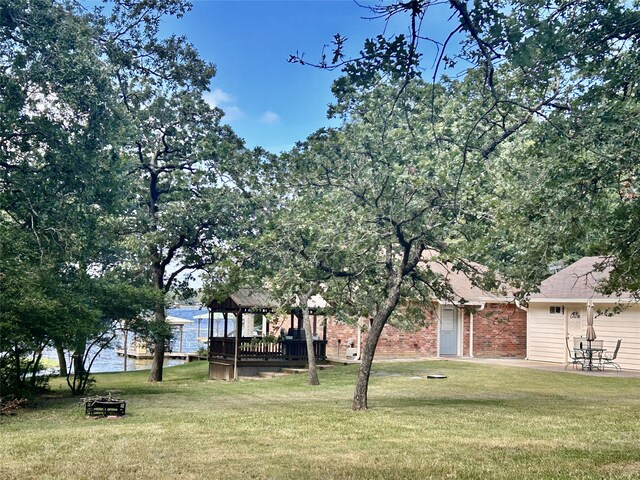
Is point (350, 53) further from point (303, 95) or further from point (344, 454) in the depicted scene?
point (303, 95)

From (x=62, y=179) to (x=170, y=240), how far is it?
836cm

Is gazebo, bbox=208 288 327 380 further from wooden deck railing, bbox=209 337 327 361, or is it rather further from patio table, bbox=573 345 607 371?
patio table, bbox=573 345 607 371

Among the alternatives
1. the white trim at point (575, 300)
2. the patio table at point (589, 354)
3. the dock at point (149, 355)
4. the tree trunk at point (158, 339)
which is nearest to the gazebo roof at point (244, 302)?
the tree trunk at point (158, 339)

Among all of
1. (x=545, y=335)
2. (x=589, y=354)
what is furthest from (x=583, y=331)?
(x=589, y=354)

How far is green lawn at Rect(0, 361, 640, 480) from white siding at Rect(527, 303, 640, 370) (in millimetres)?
5028

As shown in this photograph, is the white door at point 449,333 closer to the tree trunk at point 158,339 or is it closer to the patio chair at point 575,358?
the patio chair at point 575,358

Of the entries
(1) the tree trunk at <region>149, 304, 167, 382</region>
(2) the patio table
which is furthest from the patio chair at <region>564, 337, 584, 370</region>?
(1) the tree trunk at <region>149, 304, 167, 382</region>

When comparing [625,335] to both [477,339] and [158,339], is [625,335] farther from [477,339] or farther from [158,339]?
[158,339]

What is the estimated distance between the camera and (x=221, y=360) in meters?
25.0

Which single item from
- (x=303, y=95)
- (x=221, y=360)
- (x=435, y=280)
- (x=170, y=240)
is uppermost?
(x=303, y=95)

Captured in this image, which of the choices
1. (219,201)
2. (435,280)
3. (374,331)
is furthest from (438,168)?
(219,201)

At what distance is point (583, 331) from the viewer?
22797mm

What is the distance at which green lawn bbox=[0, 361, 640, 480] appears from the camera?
7152 millimetres

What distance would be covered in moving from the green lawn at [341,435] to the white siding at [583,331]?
503 centimetres
